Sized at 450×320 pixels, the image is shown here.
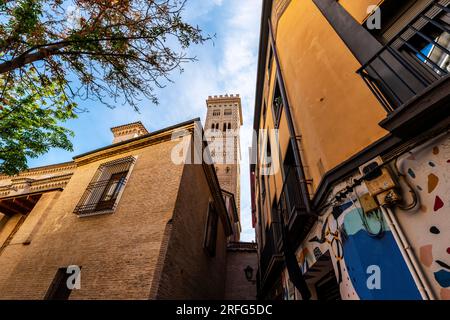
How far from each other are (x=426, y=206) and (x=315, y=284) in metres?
3.44

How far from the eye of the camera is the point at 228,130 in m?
40.6

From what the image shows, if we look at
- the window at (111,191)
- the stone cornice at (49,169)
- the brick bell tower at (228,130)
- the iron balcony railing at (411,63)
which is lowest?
the iron balcony railing at (411,63)

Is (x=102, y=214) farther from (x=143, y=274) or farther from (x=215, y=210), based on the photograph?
(x=215, y=210)

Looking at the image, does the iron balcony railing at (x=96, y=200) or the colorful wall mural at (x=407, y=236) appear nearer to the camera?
the colorful wall mural at (x=407, y=236)

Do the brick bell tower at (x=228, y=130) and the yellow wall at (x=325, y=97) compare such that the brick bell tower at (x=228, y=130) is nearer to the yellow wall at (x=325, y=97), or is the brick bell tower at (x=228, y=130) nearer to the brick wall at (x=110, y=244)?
the brick wall at (x=110, y=244)

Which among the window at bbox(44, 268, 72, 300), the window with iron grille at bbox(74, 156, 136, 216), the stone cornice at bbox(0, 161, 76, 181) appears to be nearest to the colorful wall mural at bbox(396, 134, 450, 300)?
the window with iron grille at bbox(74, 156, 136, 216)

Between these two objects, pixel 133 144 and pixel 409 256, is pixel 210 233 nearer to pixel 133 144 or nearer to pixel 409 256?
pixel 133 144

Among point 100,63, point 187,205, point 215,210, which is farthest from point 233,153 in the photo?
point 100,63

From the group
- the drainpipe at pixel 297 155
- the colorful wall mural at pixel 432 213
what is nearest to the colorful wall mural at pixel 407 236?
the colorful wall mural at pixel 432 213

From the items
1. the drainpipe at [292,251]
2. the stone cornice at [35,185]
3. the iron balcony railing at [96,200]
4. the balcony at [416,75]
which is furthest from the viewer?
the stone cornice at [35,185]

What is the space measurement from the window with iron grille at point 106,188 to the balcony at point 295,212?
214 inches

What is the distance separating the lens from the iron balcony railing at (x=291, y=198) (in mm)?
4409

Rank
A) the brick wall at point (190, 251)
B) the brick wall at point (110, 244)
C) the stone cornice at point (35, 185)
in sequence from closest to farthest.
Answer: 1. the brick wall at point (110, 244)
2. the brick wall at point (190, 251)
3. the stone cornice at point (35, 185)

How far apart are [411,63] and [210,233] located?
362 inches
